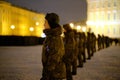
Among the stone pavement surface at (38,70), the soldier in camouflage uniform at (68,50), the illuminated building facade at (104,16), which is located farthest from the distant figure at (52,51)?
the illuminated building facade at (104,16)

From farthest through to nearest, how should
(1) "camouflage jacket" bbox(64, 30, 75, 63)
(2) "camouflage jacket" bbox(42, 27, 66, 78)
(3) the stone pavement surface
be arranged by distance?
(3) the stone pavement surface, (1) "camouflage jacket" bbox(64, 30, 75, 63), (2) "camouflage jacket" bbox(42, 27, 66, 78)

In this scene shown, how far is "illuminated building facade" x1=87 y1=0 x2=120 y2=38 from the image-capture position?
86000 millimetres

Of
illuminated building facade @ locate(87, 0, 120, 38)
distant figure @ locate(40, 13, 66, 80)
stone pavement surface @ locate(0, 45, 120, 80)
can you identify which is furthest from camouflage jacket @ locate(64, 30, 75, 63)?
illuminated building facade @ locate(87, 0, 120, 38)

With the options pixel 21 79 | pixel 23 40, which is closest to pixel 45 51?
pixel 21 79

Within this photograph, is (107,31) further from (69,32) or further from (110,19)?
(69,32)

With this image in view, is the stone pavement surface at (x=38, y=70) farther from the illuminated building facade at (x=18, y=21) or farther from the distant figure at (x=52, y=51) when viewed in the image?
the illuminated building facade at (x=18, y=21)

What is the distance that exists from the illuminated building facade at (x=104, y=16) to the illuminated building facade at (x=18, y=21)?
1549cm

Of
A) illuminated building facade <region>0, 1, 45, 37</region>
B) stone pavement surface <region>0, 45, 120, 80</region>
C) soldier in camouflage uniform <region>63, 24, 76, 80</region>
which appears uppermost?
illuminated building facade <region>0, 1, 45, 37</region>

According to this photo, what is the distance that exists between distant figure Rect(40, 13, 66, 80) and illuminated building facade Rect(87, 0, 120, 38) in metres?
80.7

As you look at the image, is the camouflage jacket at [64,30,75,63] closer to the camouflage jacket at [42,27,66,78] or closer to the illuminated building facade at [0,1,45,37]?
the camouflage jacket at [42,27,66,78]

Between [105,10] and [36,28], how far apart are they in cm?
2104

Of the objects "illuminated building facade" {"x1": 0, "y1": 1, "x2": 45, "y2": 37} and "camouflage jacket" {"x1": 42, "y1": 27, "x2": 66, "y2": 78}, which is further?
"illuminated building facade" {"x1": 0, "y1": 1, "x2": 45, "y2": 37}

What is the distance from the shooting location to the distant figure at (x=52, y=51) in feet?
16.2

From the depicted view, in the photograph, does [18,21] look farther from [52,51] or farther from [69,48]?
[52,51]
